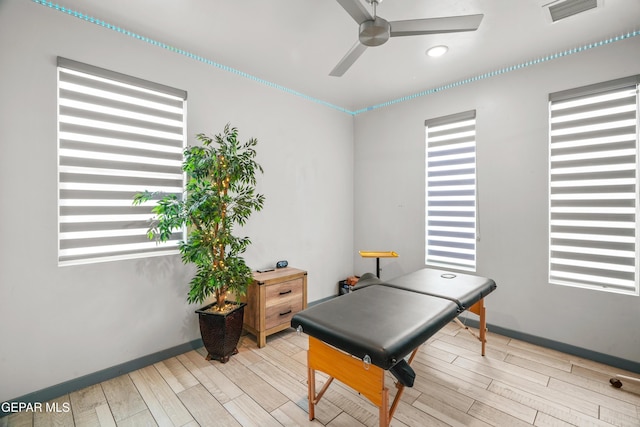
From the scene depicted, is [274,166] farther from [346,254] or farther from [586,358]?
[586,358]

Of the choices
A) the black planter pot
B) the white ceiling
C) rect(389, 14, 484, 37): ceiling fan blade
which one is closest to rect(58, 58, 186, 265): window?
the white ceiling

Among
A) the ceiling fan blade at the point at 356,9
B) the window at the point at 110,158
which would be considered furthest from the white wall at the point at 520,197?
the window at the point at 110,158

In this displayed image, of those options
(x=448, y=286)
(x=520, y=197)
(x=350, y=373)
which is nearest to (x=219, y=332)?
(x=350, y=373)

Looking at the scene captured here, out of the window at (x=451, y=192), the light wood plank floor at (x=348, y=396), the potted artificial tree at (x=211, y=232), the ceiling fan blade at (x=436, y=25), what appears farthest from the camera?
the window at (x=451, y=192)

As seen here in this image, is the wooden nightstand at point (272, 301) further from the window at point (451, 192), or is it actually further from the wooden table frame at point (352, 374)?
the window at point (451, 192)

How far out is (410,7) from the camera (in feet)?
6.15

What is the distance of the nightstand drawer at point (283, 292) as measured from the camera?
2.67m

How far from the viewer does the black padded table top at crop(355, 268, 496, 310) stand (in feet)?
6.27

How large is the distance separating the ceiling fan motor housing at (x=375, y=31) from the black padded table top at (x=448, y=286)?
5.58 feet

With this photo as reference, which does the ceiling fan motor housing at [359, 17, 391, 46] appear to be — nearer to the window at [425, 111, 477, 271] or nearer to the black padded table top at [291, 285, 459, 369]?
the black padded table top at [291, 285, 459, 369]

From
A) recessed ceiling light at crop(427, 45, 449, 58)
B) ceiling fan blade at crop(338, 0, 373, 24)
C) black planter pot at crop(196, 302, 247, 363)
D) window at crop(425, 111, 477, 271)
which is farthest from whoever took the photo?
window at crop(425, 111, 477, 271)

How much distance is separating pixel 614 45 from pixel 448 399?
3110 millimetres

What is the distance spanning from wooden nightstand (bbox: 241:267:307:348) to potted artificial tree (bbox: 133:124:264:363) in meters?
0.21

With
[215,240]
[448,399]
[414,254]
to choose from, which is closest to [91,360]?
[215,240]
